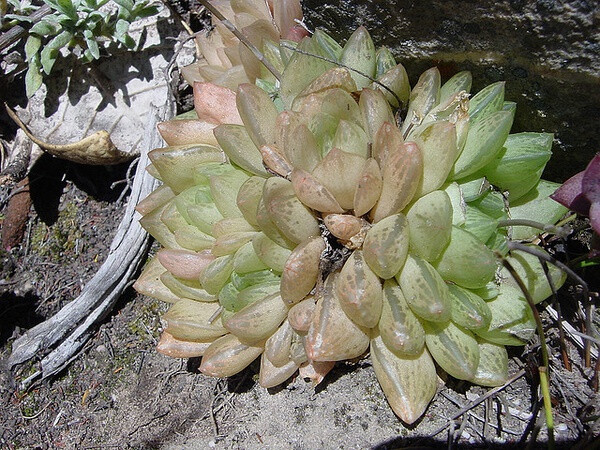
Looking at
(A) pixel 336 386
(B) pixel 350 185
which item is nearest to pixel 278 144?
(B) pixel 350 185

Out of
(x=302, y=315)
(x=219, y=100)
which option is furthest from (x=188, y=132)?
(x=302, y=315)

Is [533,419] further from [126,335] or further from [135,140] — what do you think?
[135,140]

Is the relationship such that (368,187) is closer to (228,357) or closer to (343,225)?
(343,225)

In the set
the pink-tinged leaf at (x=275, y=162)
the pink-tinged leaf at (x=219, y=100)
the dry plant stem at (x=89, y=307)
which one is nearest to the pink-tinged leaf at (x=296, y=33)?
the pink-tinged leaf at (x=219, y=100)

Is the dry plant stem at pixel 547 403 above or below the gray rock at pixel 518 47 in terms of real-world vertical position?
below

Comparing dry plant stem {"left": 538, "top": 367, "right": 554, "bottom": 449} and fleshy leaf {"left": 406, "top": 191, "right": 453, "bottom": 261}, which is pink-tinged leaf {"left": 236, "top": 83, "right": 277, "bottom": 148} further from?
dry plant stem {"left": 538, "top": 367, "right": 554, "bottom": 449}

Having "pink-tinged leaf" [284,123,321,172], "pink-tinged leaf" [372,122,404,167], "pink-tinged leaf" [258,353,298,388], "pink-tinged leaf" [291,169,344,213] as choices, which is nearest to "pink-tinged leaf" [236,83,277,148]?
"pink-tinged leaf" [284,123,321,172]

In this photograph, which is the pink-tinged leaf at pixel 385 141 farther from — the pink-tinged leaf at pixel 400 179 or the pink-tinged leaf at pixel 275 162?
the pink-tinged leaf at pixel 275 162
